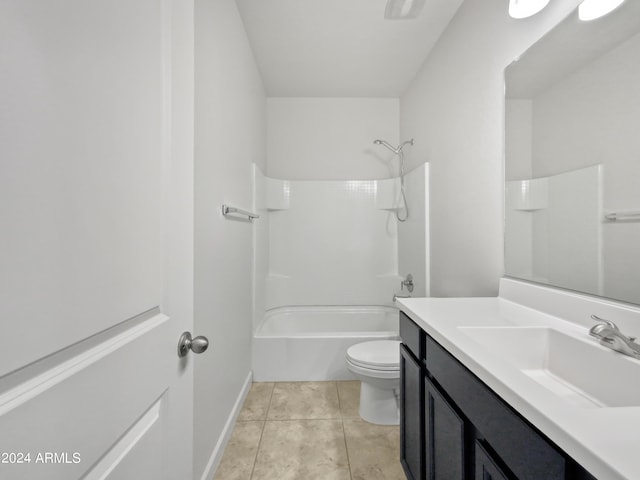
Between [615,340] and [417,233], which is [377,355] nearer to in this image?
[417,233]

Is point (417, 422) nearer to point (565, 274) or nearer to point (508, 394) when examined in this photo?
point (508, 394)

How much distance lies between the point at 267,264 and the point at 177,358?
218cm

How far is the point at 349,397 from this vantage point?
2.03 meters

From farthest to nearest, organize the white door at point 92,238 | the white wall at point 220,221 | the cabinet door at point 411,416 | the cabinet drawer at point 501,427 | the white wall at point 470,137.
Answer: the white wall at point 470,137, the white wall at point 220,221, the cabinet door at point 411,416, the cabinet drawer at point 501,427, the white door at point 92,238

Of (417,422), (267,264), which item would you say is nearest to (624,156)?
(417,422)

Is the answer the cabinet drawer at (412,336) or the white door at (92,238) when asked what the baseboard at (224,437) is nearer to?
the white door at (92,238)

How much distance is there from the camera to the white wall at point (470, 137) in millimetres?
1370

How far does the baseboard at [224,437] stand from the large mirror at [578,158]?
167 cm

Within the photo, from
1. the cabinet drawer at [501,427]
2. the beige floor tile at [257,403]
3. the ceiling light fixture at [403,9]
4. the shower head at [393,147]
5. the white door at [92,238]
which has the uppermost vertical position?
the ceiling light fixture at [403,9]

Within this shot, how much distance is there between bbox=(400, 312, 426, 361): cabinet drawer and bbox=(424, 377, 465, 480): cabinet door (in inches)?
4.2

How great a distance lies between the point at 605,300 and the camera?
89cm

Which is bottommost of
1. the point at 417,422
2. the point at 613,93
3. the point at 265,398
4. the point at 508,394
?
the point at 265,398

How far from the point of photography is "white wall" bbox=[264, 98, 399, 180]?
2.96 metres

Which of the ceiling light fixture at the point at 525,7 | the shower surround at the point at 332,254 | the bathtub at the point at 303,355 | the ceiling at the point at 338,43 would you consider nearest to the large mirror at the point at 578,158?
the ceiling light fixture at the point at 525,7
